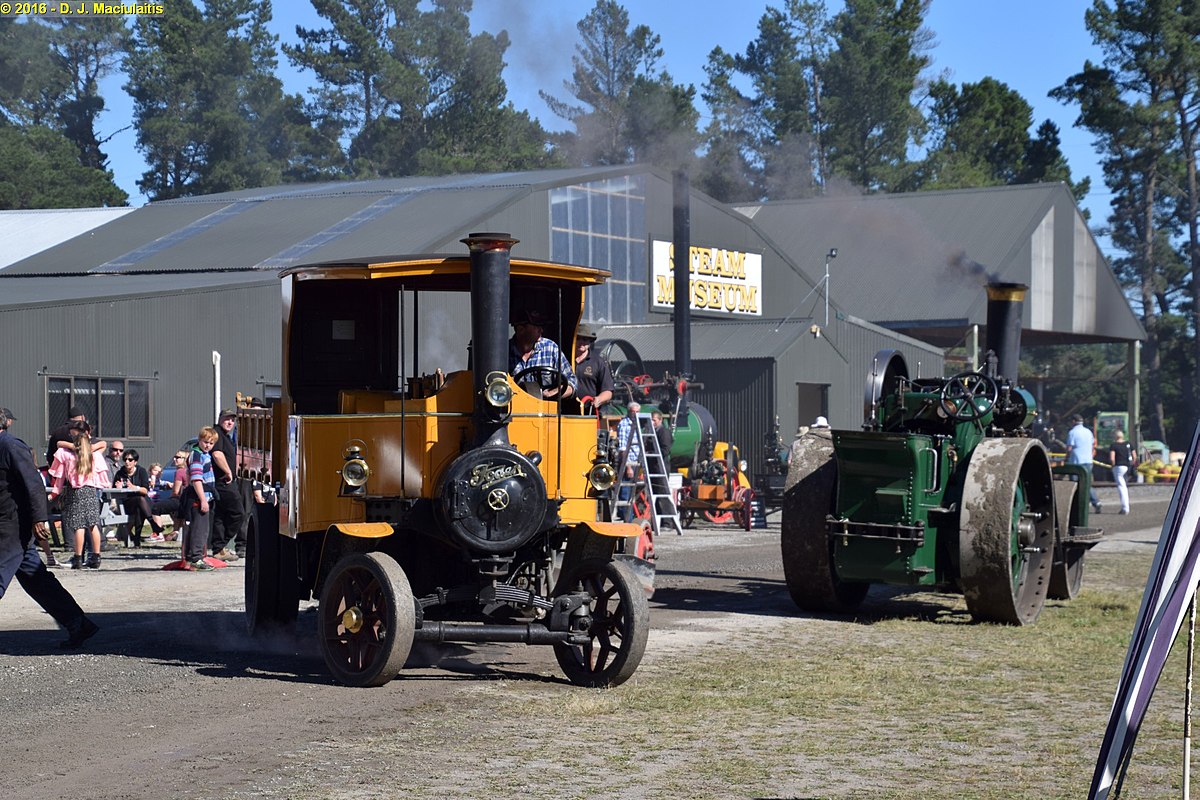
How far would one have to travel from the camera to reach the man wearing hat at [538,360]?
932 centimetres

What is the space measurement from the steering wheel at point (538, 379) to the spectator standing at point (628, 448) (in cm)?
964

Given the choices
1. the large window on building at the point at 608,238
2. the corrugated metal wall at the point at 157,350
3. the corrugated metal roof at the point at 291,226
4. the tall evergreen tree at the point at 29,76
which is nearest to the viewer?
the corrugated metal wall at the point at 157,350

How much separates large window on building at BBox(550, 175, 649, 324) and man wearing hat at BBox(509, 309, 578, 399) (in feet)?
77.2

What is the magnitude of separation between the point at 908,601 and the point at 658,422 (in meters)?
7.98

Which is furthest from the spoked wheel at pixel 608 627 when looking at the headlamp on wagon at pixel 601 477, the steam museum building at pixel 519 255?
the steam museum building at pixel 519 255

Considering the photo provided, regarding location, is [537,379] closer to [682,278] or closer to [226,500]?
[226,500]

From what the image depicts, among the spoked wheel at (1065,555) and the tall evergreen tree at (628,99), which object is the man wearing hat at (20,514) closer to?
the spoked wheel at (1065,555)

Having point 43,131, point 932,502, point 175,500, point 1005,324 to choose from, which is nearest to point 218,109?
point 43,131

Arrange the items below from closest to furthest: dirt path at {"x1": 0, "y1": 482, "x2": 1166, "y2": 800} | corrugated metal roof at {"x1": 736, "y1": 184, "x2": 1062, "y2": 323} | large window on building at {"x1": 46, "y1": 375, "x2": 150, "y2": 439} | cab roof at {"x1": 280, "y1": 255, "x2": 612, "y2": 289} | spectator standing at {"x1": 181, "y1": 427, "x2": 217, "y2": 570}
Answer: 1. dirt path at {"x1": 0, "y1": 482, "x2": 1166, "y2": 800}
2. cab roof at {"x1": 280, "y1": 255, "x2": 612, "y2": 289}
3. spectator standing at {"x1": 181, "y1": 427, "x2": 217, "y2": 570}
4. large window on building at {"x1": 46, "y1": 375, "x2": 150, "y2": 439}
5. corrugated metal roof at {"x1": 736, "y1": 184, "x2": 1062, "y2": 323}

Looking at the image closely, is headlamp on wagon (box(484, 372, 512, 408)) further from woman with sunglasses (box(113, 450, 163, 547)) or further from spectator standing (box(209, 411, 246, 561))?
woman with sunglasses (box(113, 450, 163, 547))

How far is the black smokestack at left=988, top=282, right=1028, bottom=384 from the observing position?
13.9 meters

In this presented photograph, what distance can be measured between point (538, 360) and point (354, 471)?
1.45 m

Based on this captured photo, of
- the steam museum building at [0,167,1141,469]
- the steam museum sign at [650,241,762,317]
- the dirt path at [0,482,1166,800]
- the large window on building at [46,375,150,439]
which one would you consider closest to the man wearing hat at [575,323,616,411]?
the dirt path at [0,482,1166,800]

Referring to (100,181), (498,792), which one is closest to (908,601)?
(498,792)
